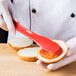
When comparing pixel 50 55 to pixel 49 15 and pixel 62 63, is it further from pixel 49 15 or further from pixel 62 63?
pixel 49 15

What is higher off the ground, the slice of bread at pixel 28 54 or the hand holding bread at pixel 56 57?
the hand holding bread at pixel 56 57

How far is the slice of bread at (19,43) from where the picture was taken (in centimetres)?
112

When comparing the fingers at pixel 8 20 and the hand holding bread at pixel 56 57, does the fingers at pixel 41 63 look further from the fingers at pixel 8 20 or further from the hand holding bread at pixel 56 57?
the fingers at pixel 8 20

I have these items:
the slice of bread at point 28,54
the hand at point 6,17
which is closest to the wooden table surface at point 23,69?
the slice of bread at point 28,54

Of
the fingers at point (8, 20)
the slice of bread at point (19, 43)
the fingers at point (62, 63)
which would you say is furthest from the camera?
the slice of bread at point (19, 43)

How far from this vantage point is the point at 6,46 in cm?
118

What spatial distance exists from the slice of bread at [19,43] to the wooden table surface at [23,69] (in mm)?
64

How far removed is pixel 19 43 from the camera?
116 centimetres

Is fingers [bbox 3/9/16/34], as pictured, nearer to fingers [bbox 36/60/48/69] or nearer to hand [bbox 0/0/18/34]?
hand [bbox 0/0/18/34]

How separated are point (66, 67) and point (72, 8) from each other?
1.05ft

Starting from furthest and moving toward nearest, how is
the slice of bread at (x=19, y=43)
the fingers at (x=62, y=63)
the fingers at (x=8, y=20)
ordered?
the slice of bread at (x=19, y=43) < the fingers at (x=8, y=20) < the fingers at (x=62, y=63)

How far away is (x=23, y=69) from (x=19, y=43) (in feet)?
0.72

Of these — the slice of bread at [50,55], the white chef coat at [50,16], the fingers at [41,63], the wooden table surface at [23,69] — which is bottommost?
the wooden table surface at [23,69]

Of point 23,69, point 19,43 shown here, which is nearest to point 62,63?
point 23,69
